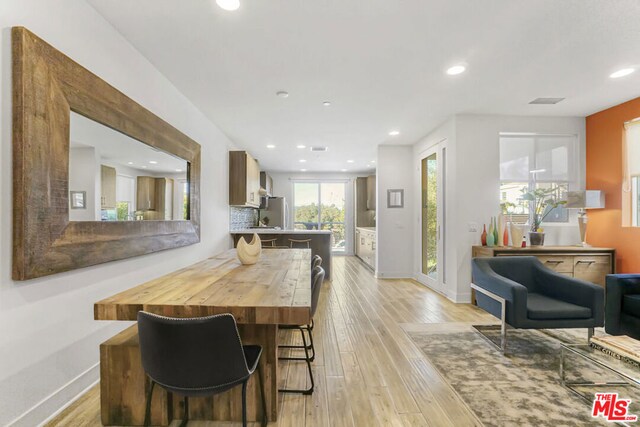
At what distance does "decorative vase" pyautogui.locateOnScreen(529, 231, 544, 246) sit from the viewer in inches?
161

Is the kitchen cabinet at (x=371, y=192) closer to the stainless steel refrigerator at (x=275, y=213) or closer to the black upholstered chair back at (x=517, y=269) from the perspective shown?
the stainless steel refrigerator at (x=275, y=213)

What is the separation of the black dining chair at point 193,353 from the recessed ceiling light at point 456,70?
298 cm

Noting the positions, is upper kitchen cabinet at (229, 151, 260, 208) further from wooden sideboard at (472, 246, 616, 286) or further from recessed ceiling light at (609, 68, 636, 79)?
recessed ceiling light at (609, 68, 636, 79)

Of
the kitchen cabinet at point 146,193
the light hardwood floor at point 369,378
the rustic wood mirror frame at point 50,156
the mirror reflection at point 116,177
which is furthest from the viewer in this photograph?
the kitchen cabinet at point 146,193

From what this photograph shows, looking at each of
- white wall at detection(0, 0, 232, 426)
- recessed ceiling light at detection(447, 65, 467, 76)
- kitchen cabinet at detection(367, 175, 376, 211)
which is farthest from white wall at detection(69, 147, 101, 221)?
kitchen cabinet at detection(367, 175, 376, 211)

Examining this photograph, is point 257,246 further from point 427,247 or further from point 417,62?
point 427,247

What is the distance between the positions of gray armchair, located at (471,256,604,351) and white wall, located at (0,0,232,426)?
3.31 meters

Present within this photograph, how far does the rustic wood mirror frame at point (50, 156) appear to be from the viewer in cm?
154

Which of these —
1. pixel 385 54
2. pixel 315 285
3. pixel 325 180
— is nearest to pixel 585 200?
pixel 385 54

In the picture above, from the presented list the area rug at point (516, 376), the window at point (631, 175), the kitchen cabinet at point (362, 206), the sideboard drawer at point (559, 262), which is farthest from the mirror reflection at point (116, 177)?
the kitchen cabinet at point (362, 206)

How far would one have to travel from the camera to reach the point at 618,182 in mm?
3873

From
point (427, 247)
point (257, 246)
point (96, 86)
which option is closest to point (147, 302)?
point (257, 246)

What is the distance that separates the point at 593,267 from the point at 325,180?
264 inches

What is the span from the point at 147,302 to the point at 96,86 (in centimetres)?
164
